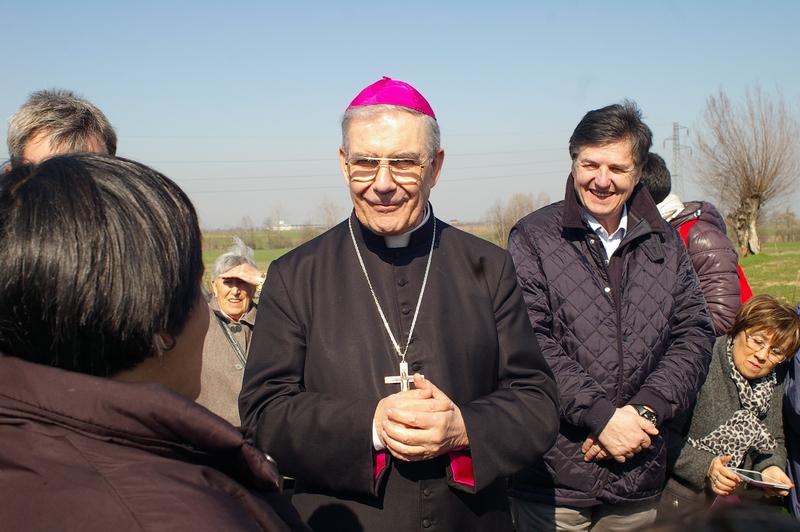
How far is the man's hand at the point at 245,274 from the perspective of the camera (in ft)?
17.2

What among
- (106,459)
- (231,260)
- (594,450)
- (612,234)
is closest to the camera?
(106,459)

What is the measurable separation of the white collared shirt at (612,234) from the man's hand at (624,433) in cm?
82

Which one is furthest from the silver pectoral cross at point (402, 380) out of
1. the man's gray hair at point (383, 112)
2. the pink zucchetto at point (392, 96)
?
the pink zucchetto at point (392, 96)

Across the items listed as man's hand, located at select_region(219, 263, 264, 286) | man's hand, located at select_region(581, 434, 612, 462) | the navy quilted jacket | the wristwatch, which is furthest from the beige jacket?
the wristwatch

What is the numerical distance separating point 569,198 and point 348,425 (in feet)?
6.13

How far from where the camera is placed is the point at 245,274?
5258 millimetres

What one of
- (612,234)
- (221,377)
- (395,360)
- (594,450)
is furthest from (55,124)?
(594,450)

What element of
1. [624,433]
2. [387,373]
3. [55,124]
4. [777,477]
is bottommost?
[777,477]

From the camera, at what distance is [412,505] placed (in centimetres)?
227

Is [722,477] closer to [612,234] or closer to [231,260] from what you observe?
[612,234]

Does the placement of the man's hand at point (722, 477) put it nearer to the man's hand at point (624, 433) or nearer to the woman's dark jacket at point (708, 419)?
the woman's dark jacket at point (708, 419)

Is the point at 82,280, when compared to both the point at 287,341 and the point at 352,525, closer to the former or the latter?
the point at 287,341

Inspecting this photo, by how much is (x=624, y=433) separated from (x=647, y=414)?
15 cm

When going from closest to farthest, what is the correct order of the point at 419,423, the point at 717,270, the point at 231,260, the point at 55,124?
the point at 419,423 < the point at 55,124 < the point at 717,270 < the point at 231,260
